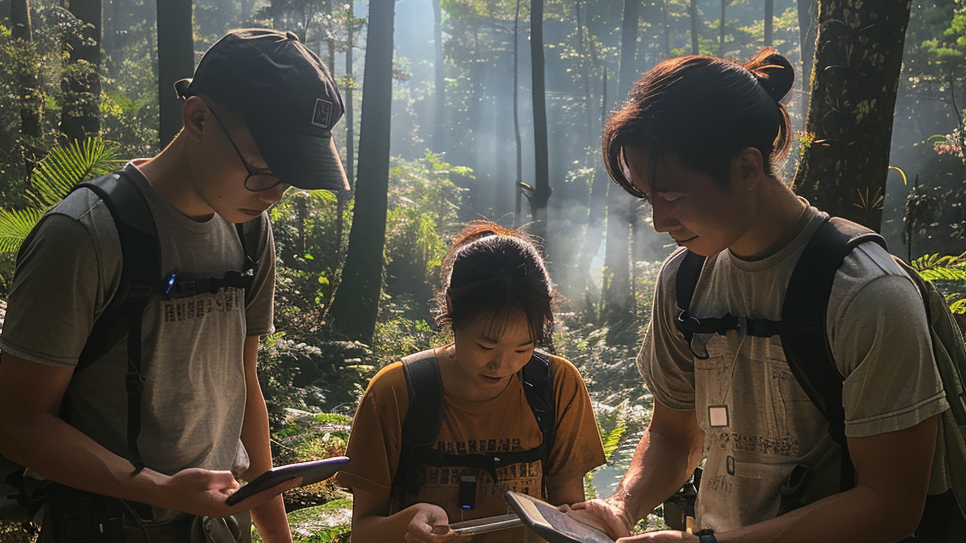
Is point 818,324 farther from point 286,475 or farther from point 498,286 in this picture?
point 286,475

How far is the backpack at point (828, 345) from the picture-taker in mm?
1851

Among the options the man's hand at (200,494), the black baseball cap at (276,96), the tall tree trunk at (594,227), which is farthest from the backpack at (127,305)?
the tall tree trunk at (594,227)

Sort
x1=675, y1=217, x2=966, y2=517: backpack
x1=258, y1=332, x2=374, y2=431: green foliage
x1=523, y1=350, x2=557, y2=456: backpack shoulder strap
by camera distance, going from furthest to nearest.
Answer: x1=258, y1=332, x2=374, y2=431: green foliage, x1=523, y1=350, x2=557, y2=456: backpack shoulder strap, x1=675, y1=217, x2=966, y2=517: backpack

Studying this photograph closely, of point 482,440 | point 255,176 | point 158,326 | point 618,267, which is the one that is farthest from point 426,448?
point 618,267

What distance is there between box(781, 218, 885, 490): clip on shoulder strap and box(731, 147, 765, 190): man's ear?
9.2 inches

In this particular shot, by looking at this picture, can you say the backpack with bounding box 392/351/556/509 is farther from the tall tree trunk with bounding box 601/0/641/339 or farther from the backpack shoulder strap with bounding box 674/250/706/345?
the tall tree trunk with bounding box 601/0/641/339

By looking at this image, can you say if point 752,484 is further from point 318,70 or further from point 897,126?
point 897,126

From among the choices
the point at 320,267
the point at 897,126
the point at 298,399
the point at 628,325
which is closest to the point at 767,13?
the point at 897,126

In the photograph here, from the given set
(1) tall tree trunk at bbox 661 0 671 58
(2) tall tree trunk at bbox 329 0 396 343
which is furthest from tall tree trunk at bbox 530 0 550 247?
(1) tall tree trunk at bbox 661 0 671 58

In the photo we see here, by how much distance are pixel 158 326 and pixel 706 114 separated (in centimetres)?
171

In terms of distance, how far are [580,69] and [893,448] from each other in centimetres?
4314

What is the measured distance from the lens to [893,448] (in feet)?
5.83

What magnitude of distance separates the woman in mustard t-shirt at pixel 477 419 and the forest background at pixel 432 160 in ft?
1.44

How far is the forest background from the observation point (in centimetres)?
430
